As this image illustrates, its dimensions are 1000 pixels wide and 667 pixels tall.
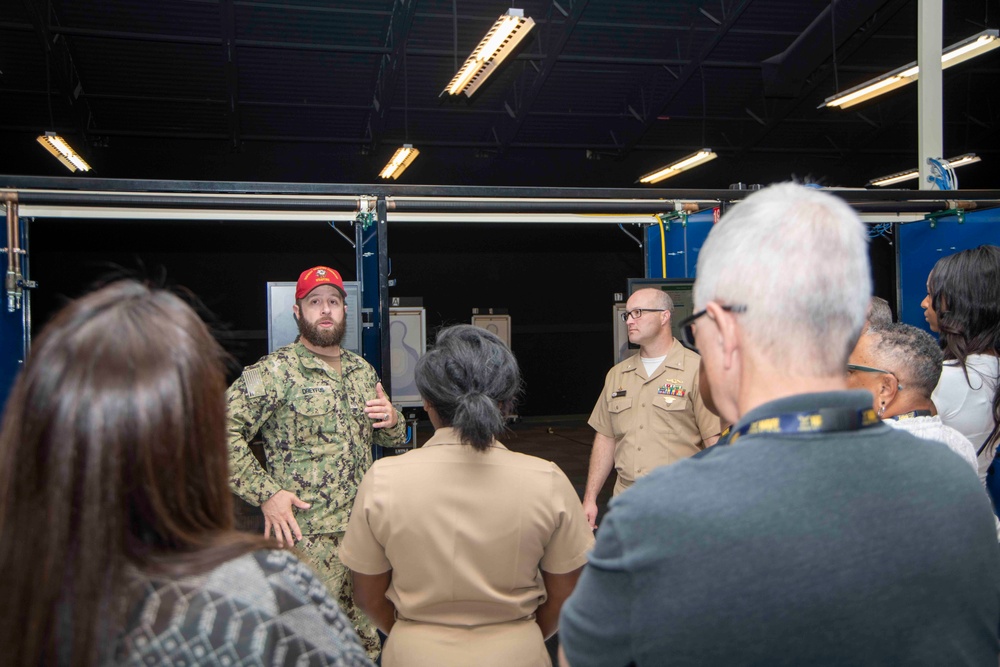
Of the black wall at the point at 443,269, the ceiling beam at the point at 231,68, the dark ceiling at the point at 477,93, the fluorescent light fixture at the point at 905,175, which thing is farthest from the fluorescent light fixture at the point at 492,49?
the fluorescent light fixture at the point at 905,175

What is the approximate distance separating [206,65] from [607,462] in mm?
7880

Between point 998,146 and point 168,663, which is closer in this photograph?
point 168,663

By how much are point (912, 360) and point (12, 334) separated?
10.2 feet

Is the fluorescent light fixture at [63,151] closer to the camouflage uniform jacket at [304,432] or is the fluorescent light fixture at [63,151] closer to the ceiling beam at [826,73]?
the camouflage uniform jacket at [304,432]

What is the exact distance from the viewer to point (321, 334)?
2.88 m

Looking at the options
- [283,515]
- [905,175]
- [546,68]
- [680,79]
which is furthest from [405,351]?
[905,175]

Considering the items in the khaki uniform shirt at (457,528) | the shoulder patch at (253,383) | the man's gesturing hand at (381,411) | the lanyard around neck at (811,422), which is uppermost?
the lanyard around neck at (811,422)

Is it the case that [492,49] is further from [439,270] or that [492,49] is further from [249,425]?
[439,270]

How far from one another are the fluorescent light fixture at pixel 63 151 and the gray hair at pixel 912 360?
355 inches

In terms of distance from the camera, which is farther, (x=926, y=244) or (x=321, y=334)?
(x=926, y=244)

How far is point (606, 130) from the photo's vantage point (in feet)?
37.9

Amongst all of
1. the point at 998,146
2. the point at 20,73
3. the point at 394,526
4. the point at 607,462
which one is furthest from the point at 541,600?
the point at 998,146

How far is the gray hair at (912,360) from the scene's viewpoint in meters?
1.79

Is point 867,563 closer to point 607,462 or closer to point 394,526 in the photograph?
point 394,526
